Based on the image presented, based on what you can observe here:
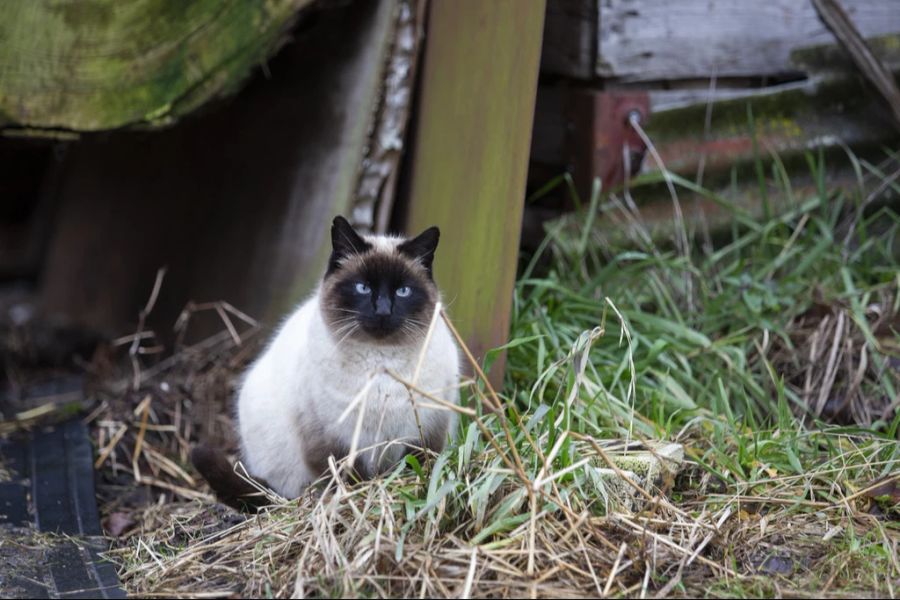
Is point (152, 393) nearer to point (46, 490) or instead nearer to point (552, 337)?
point (46, 490)

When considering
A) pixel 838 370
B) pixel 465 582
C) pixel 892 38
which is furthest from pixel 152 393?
pixel 892 38

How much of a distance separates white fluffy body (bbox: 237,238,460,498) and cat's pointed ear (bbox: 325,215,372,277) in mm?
137

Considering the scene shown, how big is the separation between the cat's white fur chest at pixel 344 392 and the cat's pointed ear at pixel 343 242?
160 mm

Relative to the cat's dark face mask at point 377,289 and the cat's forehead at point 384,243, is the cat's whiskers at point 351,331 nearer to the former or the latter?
the cat's dark face mask at point 377,289

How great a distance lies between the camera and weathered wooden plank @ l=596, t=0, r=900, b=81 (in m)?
4.23

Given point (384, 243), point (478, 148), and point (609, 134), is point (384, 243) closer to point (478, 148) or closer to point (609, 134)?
point (478, 148)

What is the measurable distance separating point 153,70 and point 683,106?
2.22 m

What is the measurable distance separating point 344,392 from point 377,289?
0.29 m

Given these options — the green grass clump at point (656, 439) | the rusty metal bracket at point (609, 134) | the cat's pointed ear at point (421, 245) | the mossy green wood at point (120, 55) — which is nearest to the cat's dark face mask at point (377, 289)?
the cat's pointed ear at point (421, 245)

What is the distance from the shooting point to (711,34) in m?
4.31

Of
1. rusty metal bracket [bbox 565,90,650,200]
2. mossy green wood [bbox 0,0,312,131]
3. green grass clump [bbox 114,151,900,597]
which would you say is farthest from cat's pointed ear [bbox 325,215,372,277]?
rusty metal bracket [bbox 565,90,650,200]

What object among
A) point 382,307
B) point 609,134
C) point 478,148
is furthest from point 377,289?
point 609,134

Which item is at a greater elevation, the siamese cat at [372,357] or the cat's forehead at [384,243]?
the cat's forehead at [384,243]

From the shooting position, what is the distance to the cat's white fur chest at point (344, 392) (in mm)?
2641
